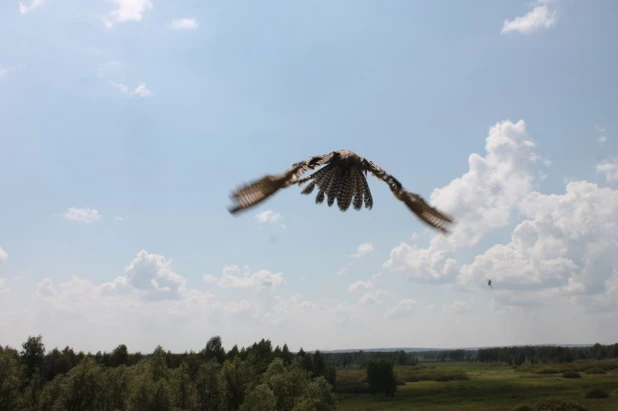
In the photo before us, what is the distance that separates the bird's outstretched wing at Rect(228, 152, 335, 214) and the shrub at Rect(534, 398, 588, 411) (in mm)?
118923

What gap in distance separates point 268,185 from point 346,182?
1.53 metres

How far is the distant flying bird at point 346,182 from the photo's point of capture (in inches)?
301

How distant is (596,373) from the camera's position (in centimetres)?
19375

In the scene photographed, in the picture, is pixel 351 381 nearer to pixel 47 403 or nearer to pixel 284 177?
pixel 47 403

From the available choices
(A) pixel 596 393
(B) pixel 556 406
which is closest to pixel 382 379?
(A) pixel 596 393

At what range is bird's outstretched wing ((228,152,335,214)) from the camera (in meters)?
6.94

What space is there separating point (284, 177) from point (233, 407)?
86848 millimetres

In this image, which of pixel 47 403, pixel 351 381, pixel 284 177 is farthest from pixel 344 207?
pixel 351 381

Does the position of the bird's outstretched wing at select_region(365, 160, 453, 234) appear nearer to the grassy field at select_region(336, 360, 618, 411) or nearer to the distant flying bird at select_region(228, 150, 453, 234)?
the distant flying bird at select_region(228, 150, 453, 234)

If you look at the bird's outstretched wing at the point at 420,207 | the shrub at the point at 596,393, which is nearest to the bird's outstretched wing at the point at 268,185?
the bird's outstretched wing at the point at 420,207

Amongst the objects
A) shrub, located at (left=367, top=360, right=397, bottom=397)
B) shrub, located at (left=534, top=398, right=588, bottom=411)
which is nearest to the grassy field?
shrub, located at (left=534, top=398, right=588, bottom=411)

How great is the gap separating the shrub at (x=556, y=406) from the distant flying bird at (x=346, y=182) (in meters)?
118

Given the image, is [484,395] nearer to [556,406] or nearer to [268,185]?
[556,406]

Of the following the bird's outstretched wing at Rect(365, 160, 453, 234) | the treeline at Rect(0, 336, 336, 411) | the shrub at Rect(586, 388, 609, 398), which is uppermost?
the bird's outstretched wing at Rect(365, 160, 453, 234)
